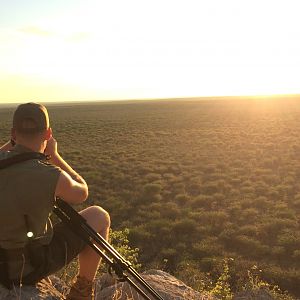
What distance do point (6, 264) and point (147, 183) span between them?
14.4 m

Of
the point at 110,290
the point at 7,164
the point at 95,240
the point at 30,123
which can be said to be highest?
the point at 30,123

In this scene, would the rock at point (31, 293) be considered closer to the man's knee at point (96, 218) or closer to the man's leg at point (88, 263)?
the man's leg at point (88, 263)

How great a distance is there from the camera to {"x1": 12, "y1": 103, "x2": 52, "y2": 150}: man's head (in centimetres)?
288

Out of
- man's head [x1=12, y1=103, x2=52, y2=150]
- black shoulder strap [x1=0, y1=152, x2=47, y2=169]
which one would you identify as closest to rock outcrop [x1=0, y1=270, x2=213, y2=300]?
black shoulder strap [x1=0, y1=152, x2=47, y2=169]

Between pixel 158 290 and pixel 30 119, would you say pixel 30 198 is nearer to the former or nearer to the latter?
pixel 30 119

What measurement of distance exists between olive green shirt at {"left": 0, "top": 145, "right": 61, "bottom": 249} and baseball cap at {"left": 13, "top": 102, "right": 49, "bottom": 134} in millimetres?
160

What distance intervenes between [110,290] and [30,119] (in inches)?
101

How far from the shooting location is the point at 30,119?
2.90 m

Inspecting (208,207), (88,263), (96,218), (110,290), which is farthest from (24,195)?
(208,207)

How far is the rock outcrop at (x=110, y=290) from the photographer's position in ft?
10.4

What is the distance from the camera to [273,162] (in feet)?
71.7

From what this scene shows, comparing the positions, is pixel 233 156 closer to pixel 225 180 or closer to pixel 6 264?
pixel 225 180

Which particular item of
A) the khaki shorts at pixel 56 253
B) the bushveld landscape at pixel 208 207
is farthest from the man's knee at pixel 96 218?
the bushveld landscape at pixel 208 207

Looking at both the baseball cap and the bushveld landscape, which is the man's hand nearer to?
the baseball cap
